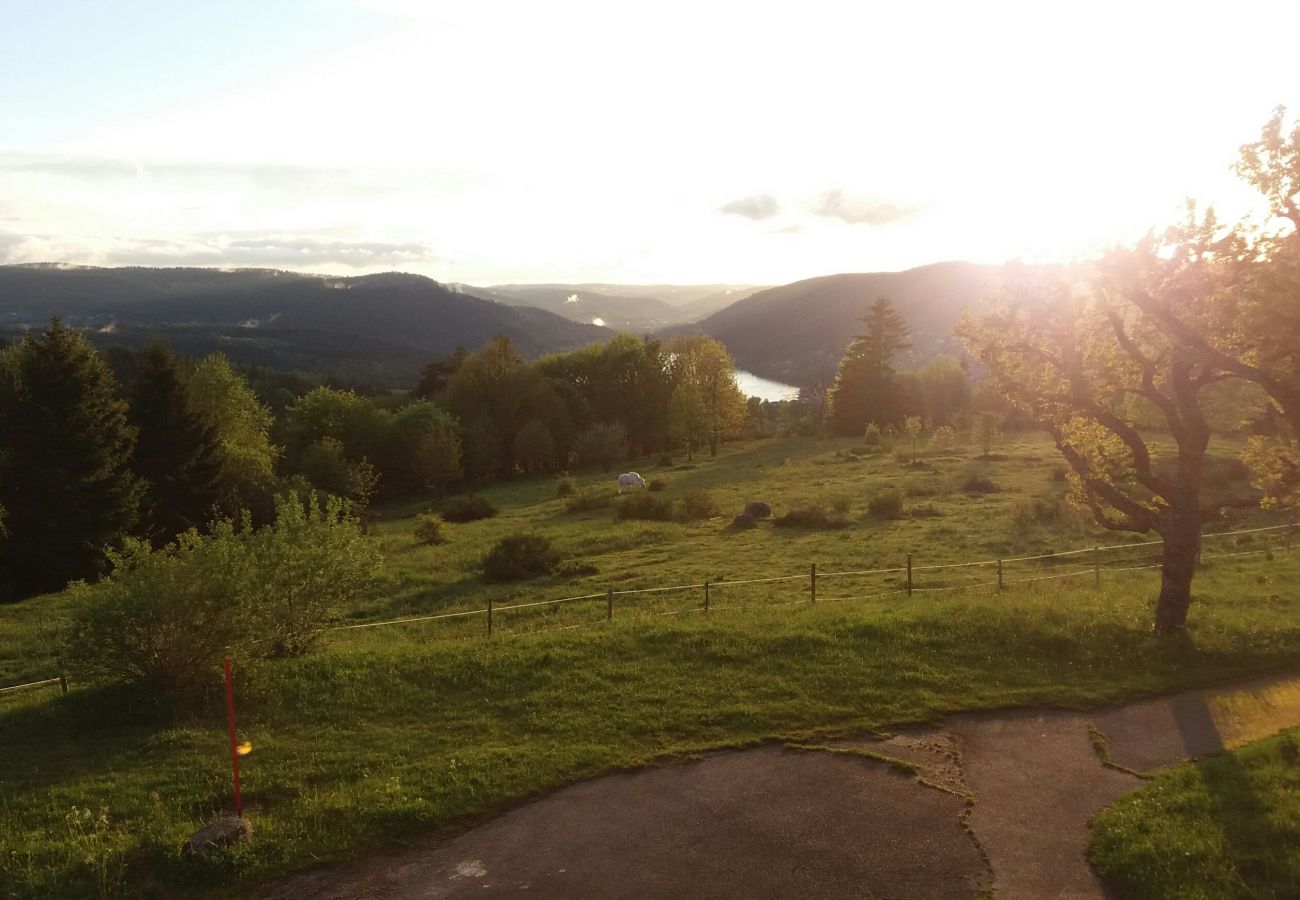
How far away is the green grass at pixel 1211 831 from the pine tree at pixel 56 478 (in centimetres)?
4346

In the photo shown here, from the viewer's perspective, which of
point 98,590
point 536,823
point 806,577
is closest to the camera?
point 536,823

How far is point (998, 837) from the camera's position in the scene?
10273 millimetres

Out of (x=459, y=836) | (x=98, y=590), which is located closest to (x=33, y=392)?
(x=98, y=590)

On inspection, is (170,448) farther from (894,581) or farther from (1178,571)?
(1178,571)

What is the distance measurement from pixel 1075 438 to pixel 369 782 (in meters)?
16.1

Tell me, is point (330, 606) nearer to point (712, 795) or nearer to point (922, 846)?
point (712, 795)

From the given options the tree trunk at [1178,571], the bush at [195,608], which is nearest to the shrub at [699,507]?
the tree trunk at [1178,571]

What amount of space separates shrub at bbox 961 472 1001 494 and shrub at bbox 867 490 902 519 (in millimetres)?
7021

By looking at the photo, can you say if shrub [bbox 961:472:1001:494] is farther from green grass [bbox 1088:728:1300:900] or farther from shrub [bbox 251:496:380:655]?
shrub [bbox 251:496:380:655]

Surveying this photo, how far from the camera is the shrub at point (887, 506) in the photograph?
1551 inches

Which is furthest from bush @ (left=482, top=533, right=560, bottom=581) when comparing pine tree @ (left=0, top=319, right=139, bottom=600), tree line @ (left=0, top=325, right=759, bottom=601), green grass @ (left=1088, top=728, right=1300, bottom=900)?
green grass @ (left=1088, top=728, right=1300, bottom=900)

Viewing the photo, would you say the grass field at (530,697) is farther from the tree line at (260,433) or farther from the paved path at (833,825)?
the tree line at (260,433)

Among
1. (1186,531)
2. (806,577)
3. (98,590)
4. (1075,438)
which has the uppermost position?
(1075,438)

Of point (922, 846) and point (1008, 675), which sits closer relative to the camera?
point (922, 846)
